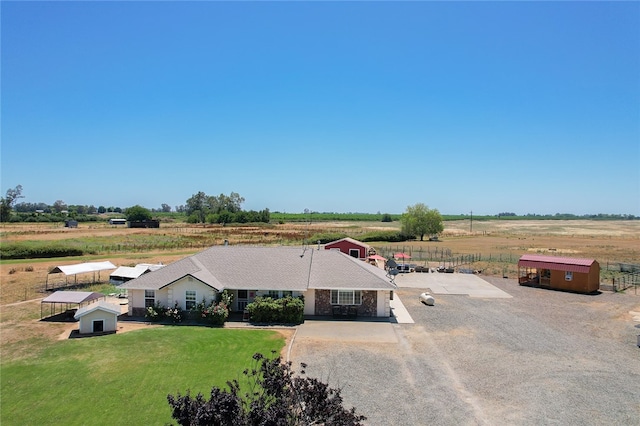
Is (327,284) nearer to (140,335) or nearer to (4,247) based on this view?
(140,335)

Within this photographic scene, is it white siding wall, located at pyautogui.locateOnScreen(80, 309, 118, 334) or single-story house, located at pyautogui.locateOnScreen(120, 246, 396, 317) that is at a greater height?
single-story house, located at pyautogui.locateOnScreen(120, 246, 396, 317)

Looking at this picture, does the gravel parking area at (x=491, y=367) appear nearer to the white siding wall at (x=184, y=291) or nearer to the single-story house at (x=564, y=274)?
the white siding wall at (x=184, y=291)

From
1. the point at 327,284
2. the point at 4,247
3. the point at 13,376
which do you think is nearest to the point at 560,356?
the point at 327,284

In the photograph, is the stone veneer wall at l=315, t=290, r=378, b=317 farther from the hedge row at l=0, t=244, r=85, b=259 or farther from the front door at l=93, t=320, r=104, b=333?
the hedge row at l=0, t=244, r=85, b=259

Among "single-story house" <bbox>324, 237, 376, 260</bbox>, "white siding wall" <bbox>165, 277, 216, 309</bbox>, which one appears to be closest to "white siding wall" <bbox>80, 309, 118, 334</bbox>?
"white siding wall" <bbox>165, 277, 216, 309</bbox>

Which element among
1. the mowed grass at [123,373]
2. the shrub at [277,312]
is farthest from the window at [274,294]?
the mowed grass at [123,373]

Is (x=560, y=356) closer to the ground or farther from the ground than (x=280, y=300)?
closer to the ground

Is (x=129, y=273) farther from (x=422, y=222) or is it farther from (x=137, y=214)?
(x=137, y=214)

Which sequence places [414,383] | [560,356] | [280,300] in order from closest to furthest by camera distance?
[414,383] → [560,356] → [280,300]
